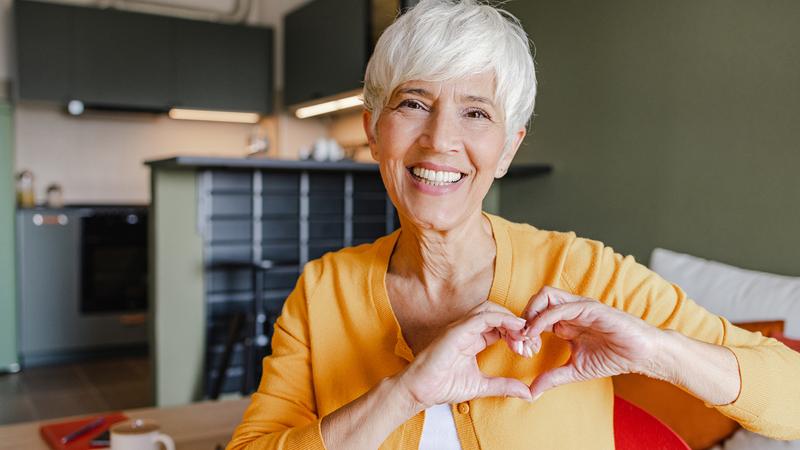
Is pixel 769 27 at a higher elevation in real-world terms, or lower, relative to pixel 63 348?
higher

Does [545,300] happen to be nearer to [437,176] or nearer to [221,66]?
[437,176]

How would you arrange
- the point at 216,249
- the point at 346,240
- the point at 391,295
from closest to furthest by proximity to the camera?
the point at 391,295
the point at 216,249
the point at 346,240

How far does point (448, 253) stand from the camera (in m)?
1.20

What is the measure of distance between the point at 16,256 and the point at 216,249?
204cm

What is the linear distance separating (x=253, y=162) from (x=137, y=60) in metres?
2.52

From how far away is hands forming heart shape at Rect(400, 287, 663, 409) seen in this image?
0.95m

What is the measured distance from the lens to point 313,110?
18.0 ft

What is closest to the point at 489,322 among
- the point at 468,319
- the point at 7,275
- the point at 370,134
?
the point at 468,319

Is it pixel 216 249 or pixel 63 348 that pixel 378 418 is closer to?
pixel 216 249

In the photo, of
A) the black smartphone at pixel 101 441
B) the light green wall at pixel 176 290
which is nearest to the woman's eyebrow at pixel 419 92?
the black smartphone at pixel 101 441

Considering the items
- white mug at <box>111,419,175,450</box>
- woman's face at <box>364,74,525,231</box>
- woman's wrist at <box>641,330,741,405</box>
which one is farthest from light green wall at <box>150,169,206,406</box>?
woman's wrist at <box>641,330,741,405</box>

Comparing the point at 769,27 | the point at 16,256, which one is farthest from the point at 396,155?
the point at 16,256

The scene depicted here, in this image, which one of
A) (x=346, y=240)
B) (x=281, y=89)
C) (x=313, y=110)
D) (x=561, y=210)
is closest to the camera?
(x=561, y=210)

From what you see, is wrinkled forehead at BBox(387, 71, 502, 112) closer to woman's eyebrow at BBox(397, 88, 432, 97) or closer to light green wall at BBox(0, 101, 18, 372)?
woman's eyebrow at BBox(397, 88, 432, 97)
